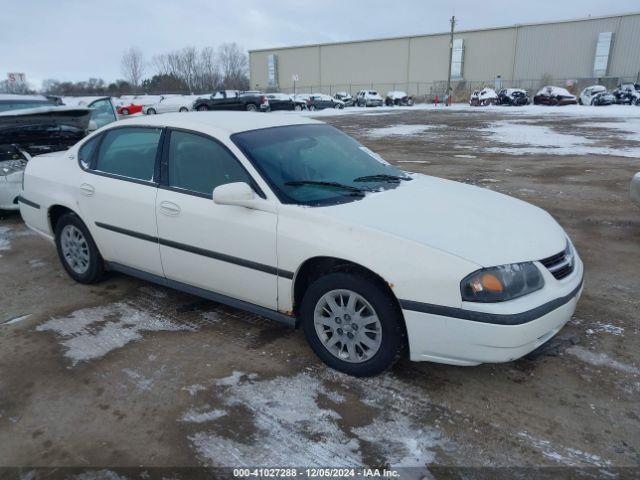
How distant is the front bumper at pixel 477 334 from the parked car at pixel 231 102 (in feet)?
97.9

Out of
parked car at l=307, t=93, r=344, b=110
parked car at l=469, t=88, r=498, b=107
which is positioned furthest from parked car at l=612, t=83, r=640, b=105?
parked car at l=307, t=93, r=344, b=110

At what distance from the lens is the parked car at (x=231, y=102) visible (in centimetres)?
3058

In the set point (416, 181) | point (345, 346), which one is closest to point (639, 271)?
point (416, 181)

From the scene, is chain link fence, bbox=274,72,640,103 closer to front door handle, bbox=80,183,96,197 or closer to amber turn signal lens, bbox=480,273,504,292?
front door handle, bbox=80,183,96,197

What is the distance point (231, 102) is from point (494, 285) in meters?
30.2

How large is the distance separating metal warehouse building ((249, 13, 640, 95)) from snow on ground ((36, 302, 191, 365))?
45.4 m

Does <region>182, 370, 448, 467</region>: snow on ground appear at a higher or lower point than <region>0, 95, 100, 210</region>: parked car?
lower

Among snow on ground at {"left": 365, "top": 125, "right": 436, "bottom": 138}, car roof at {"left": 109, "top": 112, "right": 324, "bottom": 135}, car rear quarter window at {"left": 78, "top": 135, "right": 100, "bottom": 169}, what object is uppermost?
car roof at {"left": 109, "top": 112, "right": 324, "bottom": 135}

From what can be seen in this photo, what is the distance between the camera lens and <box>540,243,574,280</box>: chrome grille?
2936 mm

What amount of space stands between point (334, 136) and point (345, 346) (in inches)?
72.9

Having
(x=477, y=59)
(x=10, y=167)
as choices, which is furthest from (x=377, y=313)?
(x=477, y=59)

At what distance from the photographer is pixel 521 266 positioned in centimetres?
276

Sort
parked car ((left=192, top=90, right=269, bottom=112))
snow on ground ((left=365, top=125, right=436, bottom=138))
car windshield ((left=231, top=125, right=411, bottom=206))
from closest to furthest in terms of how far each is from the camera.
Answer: car windshield ((left=231, top=125, right=411, bottom=206)) < snow on ground ((left=365, top=125, right=436, bottom=138)) < parked car ((left=192, top=90, right=269, bottom=112))

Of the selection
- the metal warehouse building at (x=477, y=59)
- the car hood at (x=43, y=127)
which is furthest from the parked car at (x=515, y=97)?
the car hood at (x=43, y=127)
